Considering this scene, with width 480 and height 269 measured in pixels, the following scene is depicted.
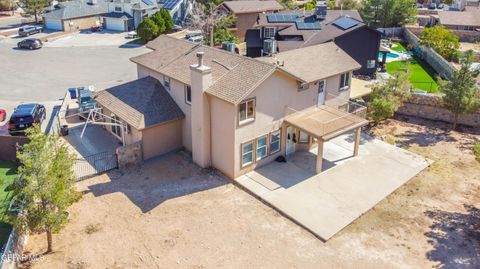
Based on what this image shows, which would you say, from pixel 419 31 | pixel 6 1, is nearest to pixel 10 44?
pixel 6 1

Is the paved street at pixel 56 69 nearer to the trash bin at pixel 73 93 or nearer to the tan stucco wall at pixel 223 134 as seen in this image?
the trash bin at pixel 73 93

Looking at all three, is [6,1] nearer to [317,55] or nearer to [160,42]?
[160,42]

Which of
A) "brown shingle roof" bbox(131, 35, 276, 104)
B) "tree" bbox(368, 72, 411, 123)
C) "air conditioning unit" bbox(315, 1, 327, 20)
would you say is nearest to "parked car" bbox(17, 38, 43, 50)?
"brown shingle roof" bbox(131, 35, 276, 104)

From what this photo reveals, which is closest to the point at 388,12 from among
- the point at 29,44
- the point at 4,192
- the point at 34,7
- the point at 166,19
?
the point at 166,19

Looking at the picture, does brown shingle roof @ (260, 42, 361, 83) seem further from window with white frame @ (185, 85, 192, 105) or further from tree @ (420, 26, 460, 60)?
tree @ (420, 26, 460, 60)

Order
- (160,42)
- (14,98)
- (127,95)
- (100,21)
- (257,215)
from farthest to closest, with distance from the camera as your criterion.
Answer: (100,21), (14,98), (160,42), (127,95), (257,215)
